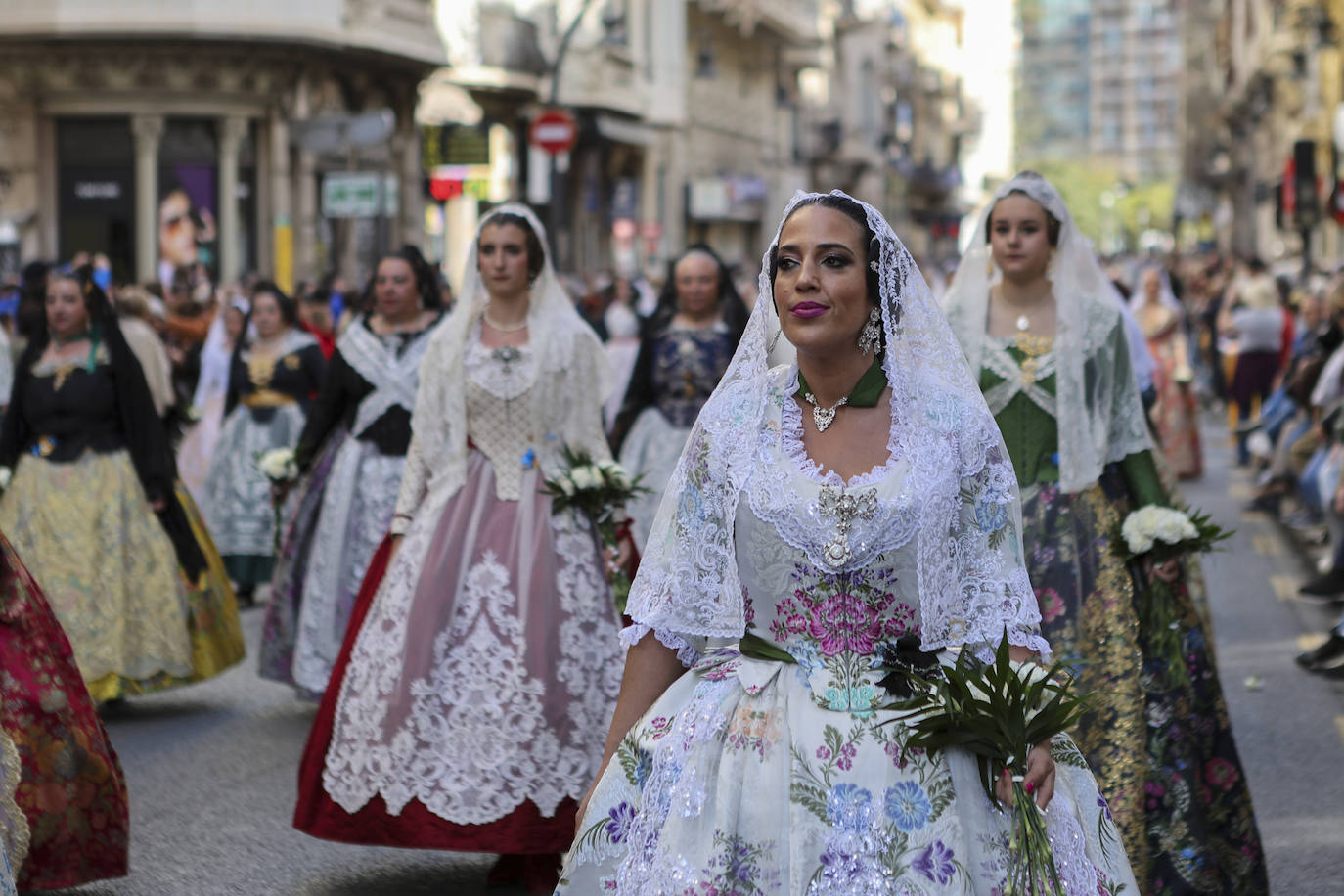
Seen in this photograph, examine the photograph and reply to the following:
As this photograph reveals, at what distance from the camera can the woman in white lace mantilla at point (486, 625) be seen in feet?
19.8

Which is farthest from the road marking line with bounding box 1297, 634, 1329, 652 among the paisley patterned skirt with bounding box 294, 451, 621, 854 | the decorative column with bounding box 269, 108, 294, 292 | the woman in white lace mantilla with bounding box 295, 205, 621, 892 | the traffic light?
the decorative column with bounding box 269, 108, 294, 292

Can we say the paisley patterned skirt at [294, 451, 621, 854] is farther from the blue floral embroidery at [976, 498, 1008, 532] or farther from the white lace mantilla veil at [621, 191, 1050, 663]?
the blue floral embroidery at [976, 498, 1008, 532]

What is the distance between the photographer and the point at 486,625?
6281 millimetres

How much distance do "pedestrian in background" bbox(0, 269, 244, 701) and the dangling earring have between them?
5.72 m

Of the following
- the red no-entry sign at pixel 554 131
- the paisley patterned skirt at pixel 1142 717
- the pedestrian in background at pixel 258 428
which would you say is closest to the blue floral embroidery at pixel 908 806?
the paisley patterned skirt at pixel 1142 717

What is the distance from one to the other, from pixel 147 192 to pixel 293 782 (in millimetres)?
22837

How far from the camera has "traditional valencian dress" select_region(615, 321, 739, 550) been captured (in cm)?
996

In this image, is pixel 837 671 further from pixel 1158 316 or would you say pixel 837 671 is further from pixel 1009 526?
pixel 1158 316

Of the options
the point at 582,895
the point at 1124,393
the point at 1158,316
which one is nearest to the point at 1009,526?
the point at 582,895

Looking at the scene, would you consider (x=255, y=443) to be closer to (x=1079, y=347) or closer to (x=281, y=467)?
(x=281, y=467)

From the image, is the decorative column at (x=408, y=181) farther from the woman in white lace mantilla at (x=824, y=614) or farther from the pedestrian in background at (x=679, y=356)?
the woman in white lace mantilla at (x=824, y=614)

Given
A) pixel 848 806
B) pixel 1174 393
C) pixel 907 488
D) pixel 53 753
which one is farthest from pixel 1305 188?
pixel 848 806

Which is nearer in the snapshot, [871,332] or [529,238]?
[871,332]

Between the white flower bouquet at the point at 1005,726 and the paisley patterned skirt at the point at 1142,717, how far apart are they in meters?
2.10
